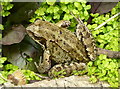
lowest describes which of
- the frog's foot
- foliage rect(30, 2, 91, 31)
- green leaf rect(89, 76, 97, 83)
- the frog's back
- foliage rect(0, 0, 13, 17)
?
green leaf rect(89, 76, 97, 83)

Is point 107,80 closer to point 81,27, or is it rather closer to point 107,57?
point 107,57

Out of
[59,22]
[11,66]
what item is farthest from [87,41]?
[11,66]

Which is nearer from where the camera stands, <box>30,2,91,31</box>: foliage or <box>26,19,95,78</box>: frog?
<box>26,19,95,78</box>: frog

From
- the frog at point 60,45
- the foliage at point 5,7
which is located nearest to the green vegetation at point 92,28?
the foliage at point 5,7

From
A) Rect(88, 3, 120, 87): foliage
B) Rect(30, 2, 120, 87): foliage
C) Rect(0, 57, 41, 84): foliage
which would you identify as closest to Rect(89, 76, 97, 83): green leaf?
Rect(88, 3, 120, 87): foliage

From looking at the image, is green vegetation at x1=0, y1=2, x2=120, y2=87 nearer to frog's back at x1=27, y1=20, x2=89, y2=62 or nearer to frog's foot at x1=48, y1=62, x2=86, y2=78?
frog's foot at x1=48, y1=62, x2=86, y2=78

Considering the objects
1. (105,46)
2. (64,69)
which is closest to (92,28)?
(105,46)

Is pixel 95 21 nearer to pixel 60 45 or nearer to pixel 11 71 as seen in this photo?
pixel 60 45
